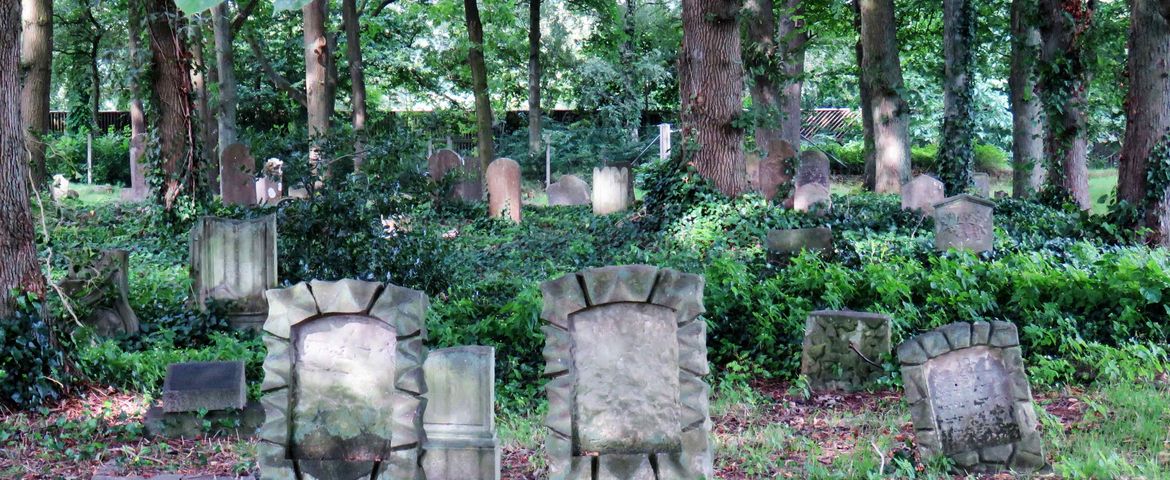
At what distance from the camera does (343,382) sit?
5.05 m

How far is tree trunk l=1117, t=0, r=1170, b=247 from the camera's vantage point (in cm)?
1270

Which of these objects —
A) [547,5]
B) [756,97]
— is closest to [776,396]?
[756,97]

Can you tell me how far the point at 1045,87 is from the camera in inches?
632

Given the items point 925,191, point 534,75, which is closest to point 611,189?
point 925,191

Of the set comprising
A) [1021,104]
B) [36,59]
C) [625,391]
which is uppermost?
[36,59]

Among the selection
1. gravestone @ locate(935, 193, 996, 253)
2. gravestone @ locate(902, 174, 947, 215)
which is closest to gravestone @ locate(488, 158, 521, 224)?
gravestone @ locate(902, 174, 947, 215)

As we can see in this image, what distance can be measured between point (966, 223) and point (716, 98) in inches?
167

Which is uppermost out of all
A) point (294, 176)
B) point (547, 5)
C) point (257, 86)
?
point (547, 5)

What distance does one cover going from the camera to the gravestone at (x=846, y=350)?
25.8 feet

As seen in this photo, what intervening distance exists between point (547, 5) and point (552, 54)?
15.9ft

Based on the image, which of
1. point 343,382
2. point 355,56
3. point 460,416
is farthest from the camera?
point 355,56

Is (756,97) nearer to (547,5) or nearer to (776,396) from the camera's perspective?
(776,396)

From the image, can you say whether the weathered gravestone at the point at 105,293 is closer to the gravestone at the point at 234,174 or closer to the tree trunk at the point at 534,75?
the gravestone at the point at 234,174

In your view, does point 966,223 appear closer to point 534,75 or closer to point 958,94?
point 958,94
